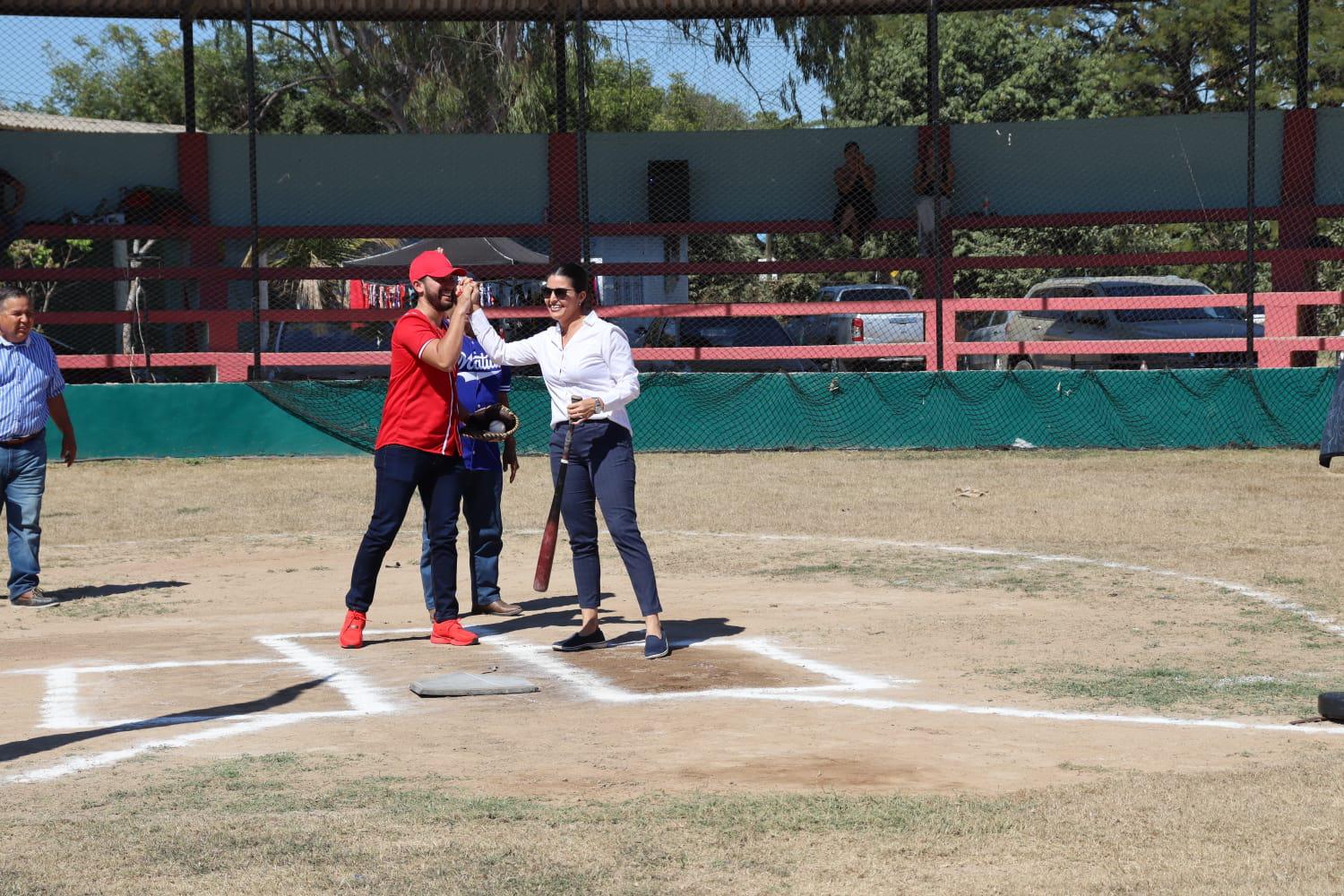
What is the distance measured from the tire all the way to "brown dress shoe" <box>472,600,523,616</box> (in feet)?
15.2

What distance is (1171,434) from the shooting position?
19484 mm

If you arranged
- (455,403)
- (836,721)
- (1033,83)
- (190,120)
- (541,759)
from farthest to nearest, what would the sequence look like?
(1033,83), (190,120), (455,403), (836,721), (541,759)

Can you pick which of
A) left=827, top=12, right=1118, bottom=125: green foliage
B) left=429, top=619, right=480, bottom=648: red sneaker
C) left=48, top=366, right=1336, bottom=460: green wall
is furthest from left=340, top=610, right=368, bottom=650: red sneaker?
left=827, top=12, right=1118, bottom=125: green foliage

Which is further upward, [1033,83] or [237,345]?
[1033,83]

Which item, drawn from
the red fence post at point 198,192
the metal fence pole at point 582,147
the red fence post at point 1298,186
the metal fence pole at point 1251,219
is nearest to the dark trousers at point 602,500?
the metal fence pole at point 582,147

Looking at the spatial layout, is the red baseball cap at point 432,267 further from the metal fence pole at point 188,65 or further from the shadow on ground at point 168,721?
the metal fence pole at point 188,65

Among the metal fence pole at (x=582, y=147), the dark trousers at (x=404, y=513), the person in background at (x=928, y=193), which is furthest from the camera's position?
the person in background at (x=928, y=193)

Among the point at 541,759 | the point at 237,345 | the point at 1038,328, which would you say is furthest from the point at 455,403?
the point at 1038,328

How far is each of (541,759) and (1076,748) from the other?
1899 millimetres

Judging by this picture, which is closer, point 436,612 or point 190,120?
point 436,612

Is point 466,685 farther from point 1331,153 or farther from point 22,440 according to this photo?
point 1331,153

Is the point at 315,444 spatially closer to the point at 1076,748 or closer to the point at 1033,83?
the point at 1076,748

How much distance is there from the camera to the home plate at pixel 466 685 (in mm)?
7020

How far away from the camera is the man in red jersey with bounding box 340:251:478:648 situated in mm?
7938
